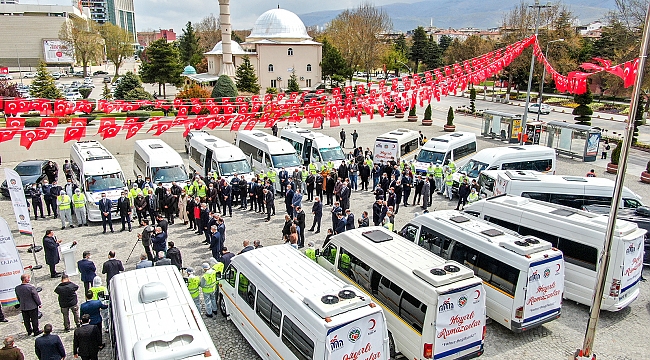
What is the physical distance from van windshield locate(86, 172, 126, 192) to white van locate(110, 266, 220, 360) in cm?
1119

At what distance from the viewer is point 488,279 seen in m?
10.7

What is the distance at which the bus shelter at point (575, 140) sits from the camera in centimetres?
2916

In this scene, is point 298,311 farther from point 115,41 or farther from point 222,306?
point 115,41

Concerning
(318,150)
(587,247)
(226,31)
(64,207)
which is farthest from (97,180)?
(226,31)

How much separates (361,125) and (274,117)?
1642cm

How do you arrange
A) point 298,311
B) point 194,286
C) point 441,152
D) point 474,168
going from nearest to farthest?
point 298,311 < point 194,286 < point 474,168 < point 441,152

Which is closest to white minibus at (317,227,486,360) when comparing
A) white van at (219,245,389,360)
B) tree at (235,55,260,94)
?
white van at (219,245,389,360)

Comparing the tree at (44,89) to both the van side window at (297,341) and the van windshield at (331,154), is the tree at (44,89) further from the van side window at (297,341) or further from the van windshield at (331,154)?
the van side window at (297,341)

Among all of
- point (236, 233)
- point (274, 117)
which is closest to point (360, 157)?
point (274, 117)

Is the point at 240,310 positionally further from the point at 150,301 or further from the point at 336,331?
the point at 336,331

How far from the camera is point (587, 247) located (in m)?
11.4

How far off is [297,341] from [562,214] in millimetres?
8268

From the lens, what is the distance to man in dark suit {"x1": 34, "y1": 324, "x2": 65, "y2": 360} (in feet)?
26.8

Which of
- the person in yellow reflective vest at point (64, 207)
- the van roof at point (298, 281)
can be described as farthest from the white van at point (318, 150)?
the van roof at point (298, 281)
